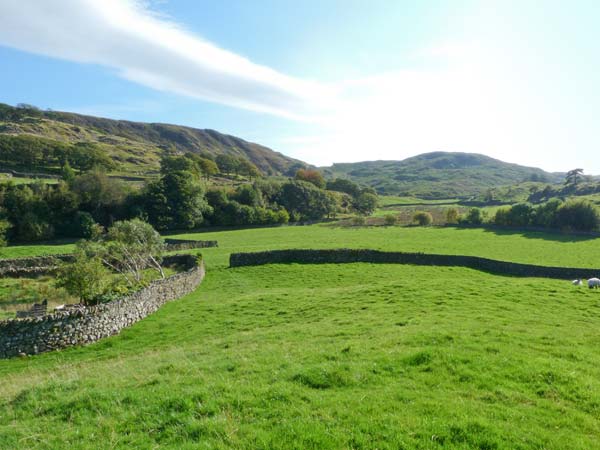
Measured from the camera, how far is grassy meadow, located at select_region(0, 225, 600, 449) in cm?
599

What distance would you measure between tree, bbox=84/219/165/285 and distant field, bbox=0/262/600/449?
14.0 meters

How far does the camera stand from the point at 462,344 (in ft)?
33.6

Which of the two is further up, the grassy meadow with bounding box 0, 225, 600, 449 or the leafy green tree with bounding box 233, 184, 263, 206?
the leafy green tree with bounding box 233, 184, 263, 206

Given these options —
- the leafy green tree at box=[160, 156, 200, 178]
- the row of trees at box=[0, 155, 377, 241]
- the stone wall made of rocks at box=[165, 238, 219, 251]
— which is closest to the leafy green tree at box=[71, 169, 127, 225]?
the row of trees at box=[0, 155, 377, 241]

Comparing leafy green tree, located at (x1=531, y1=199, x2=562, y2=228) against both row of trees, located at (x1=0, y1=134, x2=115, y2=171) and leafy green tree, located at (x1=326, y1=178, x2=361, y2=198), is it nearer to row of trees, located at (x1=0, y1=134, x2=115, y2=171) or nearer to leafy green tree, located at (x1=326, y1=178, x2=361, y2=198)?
leafy green tree, located at (x1=326, y1=178, x2=361, y2=198)

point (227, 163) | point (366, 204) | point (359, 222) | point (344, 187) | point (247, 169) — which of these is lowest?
point (359, 222)

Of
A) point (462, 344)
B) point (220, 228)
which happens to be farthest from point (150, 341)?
point (220, 228)

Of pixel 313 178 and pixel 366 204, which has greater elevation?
pixel 313 178

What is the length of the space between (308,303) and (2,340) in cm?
1493

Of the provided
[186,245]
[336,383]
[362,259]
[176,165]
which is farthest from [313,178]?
[336,383]

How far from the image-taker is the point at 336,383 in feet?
26.3

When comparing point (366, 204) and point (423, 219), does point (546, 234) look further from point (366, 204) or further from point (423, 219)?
point (366, 204)

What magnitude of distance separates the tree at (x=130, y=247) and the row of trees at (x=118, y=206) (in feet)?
89.9

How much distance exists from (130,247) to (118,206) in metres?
46.1
